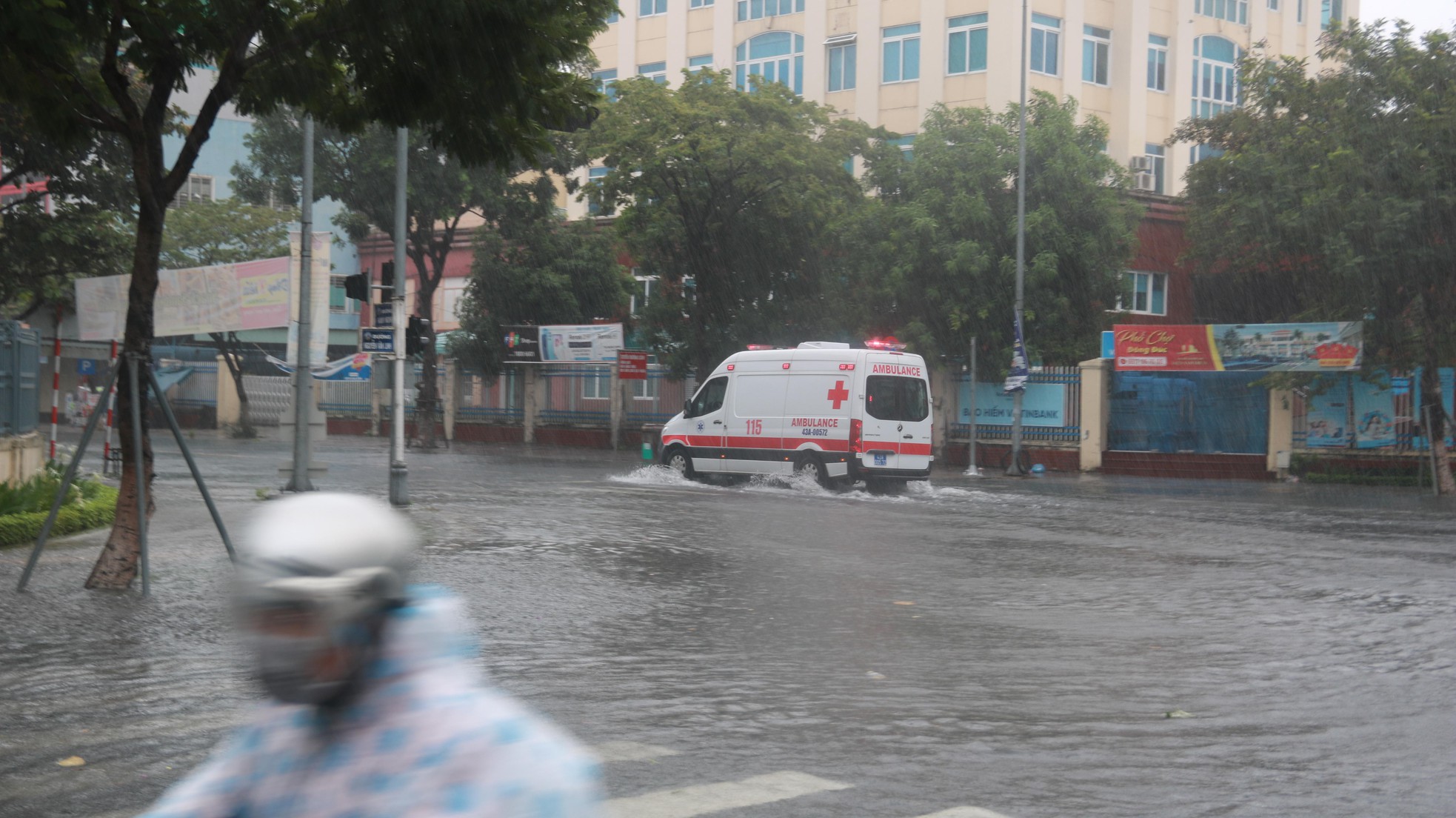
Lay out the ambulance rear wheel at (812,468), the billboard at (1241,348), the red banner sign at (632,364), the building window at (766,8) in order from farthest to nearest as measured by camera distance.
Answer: the building window at (766,8) < the red banner sign at (632,364) < the billboard at (1241,348) < the ambulance rear wheel at (812,468)

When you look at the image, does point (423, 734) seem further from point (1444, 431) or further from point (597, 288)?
point (597, 288)

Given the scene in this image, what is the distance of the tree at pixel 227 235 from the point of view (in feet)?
151

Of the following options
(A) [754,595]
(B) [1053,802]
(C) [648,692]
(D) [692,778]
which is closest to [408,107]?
(A) [754,595]

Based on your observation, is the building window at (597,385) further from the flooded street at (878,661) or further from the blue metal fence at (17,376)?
the blue metal fence at (17,376)

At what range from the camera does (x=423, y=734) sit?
1.97 meters

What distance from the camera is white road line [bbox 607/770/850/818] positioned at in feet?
16.7

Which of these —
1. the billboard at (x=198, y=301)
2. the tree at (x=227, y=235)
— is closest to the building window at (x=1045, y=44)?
the tree at (x=227, y=235)

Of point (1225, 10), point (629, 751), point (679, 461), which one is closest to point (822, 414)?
point (679, 461)

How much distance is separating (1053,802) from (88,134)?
919 centimetres

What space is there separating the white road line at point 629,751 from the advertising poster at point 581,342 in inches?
1339

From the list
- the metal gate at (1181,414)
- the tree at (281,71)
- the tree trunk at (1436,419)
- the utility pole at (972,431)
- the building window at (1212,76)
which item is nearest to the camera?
the tree at (281,71)

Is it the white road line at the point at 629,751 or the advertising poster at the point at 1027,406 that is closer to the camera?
the white road line at the point at 629,751

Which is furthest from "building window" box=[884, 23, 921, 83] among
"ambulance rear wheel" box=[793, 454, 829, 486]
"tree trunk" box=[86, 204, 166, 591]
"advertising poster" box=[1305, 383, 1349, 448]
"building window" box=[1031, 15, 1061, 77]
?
"tree trunk" box=[86, 204, 166, 591]

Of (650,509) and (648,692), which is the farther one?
(650,509)
